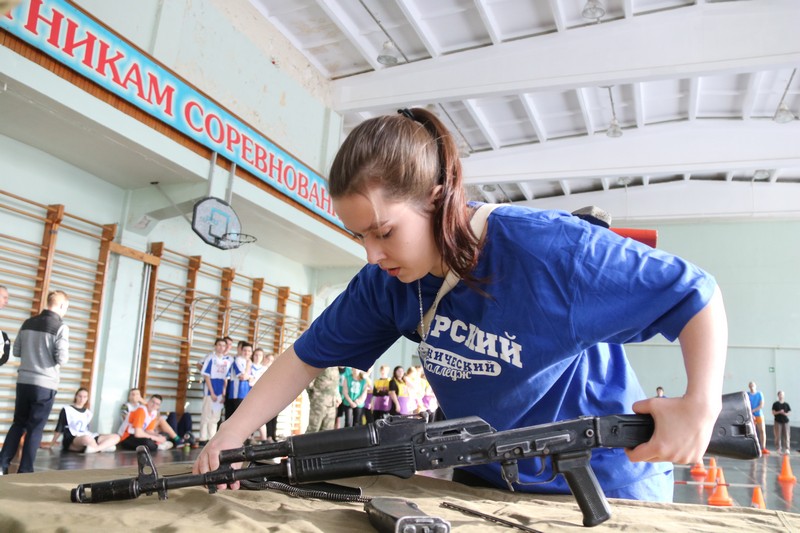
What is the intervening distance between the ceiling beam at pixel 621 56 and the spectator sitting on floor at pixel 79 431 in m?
6.52

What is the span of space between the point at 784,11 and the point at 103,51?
8.59 m

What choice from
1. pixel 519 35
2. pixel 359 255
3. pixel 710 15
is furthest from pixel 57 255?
pixel 710 15

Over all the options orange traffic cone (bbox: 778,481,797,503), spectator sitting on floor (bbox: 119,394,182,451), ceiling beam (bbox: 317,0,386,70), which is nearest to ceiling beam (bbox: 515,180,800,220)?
ceiling beam (bbox: 317,0,386,70)

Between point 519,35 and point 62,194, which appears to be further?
point 519,35

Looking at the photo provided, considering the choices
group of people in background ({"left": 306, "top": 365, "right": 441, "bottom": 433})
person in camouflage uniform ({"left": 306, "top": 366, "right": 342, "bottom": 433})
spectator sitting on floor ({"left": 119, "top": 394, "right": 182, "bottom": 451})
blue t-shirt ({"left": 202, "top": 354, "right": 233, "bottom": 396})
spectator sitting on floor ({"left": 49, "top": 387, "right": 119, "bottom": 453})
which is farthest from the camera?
group of people in background ({"left": 306, "top": 365, "right": 441, "bottom": 433})

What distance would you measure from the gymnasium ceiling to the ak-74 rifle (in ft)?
27.9

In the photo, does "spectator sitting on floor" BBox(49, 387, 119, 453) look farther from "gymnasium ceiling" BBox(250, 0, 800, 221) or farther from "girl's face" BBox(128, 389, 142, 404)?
"gymnasium ceiling" BBox(250, 0, 800, 221)

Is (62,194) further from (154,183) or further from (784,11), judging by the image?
(784,11)

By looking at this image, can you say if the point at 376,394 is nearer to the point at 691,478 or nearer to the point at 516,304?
the point at 691,478

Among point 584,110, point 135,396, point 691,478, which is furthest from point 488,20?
point 135,396

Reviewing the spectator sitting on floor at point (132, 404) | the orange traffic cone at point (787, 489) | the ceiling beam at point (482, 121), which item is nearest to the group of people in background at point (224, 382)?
the spectator sitting on floor at point (132, 404)

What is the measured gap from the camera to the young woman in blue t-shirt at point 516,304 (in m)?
1.15

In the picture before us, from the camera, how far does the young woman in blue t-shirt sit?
1146 mm

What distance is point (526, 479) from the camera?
1366mm
